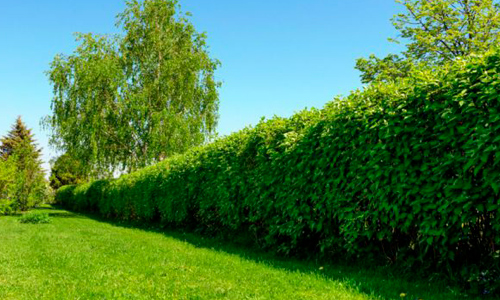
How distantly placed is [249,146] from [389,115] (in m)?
3.84

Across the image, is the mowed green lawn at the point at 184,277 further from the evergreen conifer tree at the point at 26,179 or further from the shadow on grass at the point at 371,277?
the evergreen conifer tree at the point at 26,179

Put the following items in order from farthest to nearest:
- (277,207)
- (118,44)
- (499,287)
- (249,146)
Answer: (118,44) < (249,146) < (277,207) < (499,287)

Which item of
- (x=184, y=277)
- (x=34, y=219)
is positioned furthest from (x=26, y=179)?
(x=184, y=277)

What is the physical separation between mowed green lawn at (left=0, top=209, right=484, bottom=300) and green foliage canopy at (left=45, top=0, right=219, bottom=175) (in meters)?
14.6

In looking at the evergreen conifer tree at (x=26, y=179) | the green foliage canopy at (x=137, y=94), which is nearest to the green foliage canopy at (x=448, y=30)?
the green foliage canopy at (x=137, y=94)

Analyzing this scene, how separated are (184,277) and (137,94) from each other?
1851cm

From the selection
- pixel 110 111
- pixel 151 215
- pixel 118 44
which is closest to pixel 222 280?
pixel 151 215

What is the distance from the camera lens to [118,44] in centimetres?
2350

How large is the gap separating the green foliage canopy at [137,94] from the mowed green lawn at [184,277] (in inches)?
573

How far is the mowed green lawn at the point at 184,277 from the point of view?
13.7ft

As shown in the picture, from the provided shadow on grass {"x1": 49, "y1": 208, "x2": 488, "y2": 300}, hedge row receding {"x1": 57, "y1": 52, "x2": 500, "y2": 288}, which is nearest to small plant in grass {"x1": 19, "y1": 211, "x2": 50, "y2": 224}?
hedge row receding {"x1": 57, "y1": 52, "x2": 500, "y2": 288}

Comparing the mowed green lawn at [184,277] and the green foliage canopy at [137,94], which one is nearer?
the mowed green lawn at [184,277]

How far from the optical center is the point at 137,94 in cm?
2180

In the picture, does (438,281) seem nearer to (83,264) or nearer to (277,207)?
(277,207)
